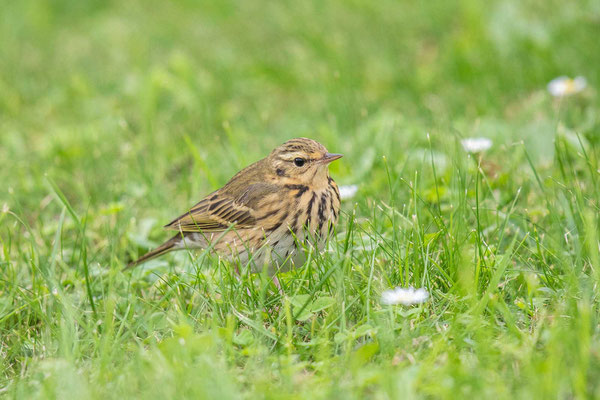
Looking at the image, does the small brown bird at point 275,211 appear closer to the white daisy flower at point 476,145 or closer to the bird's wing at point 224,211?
the bird's wing at point 224,211

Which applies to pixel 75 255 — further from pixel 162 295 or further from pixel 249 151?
pixel 249 151

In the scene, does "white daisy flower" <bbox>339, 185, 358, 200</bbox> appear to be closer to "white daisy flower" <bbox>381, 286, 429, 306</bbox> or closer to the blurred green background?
the blurred green background

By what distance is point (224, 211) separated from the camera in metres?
5.34

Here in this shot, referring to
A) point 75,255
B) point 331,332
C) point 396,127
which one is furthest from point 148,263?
point 396,127

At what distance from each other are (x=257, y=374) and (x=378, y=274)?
3.58 feet

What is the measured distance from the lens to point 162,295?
4.71 meters

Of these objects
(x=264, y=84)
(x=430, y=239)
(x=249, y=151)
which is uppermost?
(x=264, y=84)

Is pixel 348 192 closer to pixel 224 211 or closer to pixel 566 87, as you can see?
pixel 224 211

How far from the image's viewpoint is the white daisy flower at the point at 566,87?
730 centimetres

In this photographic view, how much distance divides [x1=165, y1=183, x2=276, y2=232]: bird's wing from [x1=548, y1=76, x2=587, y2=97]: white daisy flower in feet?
11.4

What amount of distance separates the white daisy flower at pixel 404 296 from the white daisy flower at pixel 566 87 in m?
4.06

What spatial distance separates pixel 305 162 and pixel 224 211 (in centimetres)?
66

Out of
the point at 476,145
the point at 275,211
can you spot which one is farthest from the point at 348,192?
the point at 476,145

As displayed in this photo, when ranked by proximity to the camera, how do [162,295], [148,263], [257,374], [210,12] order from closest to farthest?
[257,374]
[162,295]
[148,263]
[210,12]
